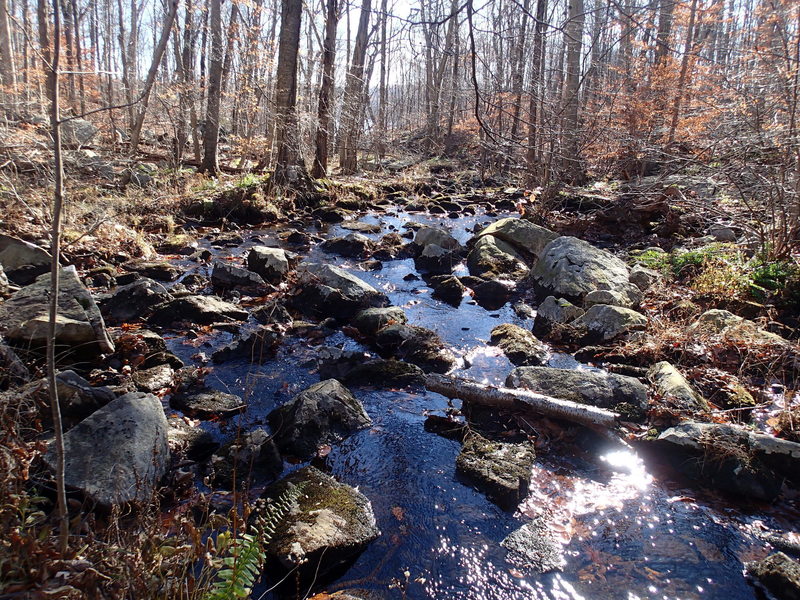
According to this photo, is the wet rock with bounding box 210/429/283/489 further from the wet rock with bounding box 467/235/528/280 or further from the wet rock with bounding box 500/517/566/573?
the wet rock with bounding box 467/235/528/280

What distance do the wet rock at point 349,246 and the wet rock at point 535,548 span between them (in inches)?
293

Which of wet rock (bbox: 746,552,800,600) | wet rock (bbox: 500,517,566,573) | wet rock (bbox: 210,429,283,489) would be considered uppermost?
wet rock (bbox: 210,429,283,489)

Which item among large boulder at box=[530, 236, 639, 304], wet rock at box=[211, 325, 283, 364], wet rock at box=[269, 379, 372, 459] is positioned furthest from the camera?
large boulder at box=[530, 236, 639, 304]

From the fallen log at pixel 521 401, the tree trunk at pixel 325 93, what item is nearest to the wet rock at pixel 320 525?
the fallen log at pixel 521 401

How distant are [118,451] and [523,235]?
8376mm

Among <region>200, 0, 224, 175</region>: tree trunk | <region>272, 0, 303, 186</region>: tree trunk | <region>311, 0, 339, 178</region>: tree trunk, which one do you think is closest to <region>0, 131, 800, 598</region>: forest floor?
<region>272, 0, 303, 186</region>: tree trunk

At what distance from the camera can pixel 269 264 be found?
8.11 m

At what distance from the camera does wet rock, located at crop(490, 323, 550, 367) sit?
5.70 meters

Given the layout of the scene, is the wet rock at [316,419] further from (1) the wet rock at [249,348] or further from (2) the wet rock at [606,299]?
(2) the wet rock at [606,299]

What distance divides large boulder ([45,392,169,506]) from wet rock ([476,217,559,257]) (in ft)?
25.5

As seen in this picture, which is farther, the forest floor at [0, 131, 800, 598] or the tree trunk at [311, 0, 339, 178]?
the tree trunk at [311, 0, 339, 178]

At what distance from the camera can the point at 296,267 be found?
8.65 metres

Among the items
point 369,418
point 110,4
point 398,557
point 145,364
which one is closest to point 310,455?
point 369,418

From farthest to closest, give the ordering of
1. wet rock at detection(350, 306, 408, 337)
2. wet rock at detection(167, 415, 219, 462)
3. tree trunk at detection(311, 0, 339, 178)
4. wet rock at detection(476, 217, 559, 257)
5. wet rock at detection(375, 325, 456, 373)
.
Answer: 1. tree trunk at detection(311, 0, 339, 178)
2. wet rock at detection(476, 217, 559, 257)
3. wet rock at detection(350, 306, 408, 337)
4. wet rock at detection(375, 325, 456, 373)
5. wet rock at detection(167, 415, 219, 462)
